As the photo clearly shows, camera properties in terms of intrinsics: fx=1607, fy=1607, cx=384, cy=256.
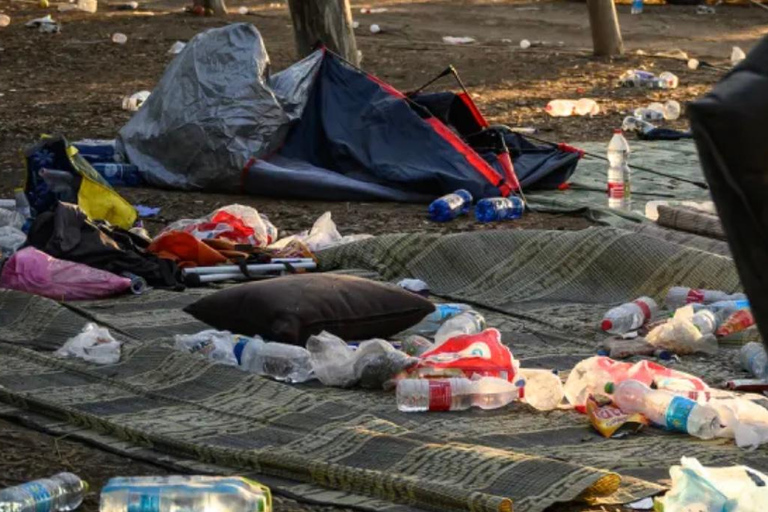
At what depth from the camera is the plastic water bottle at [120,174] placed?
8.73 m

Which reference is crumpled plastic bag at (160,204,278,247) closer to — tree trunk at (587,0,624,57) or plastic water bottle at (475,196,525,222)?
plastic water bottle at (475,196,525,222)

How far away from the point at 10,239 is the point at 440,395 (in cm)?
290

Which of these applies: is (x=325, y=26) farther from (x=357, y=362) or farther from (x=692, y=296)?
(x=357, y=362)

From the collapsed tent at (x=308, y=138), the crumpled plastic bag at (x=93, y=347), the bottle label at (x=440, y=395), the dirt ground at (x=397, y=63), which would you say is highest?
the bottle label at (x=440, y=395)

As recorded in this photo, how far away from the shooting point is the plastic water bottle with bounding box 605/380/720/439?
4254 millimetres

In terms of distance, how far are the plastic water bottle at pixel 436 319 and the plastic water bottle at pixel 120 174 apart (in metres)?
3.45

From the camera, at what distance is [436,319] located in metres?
5.68

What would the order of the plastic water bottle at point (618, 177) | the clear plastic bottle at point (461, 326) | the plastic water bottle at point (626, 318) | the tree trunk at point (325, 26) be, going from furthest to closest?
the tree trunk at point (325, 26) → the plastic water bottle at point (618, 177) → the plastic water bottle at point (626, 318) → the clear plastic bottle at point (461, 326)

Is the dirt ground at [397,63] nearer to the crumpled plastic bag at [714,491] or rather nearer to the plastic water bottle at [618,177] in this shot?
the plastic water bottle at [618,177]

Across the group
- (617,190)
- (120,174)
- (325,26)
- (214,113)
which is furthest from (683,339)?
(325,26)

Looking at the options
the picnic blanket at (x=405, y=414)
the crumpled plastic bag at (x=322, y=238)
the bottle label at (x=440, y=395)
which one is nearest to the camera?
the picnic blanket at (x=405, y=414)

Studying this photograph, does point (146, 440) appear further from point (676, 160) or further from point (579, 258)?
point (676, 160)

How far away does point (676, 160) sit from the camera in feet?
31.4

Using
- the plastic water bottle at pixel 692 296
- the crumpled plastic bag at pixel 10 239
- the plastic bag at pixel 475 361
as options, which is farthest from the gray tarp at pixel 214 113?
the plastic bag at pixel 475 361
